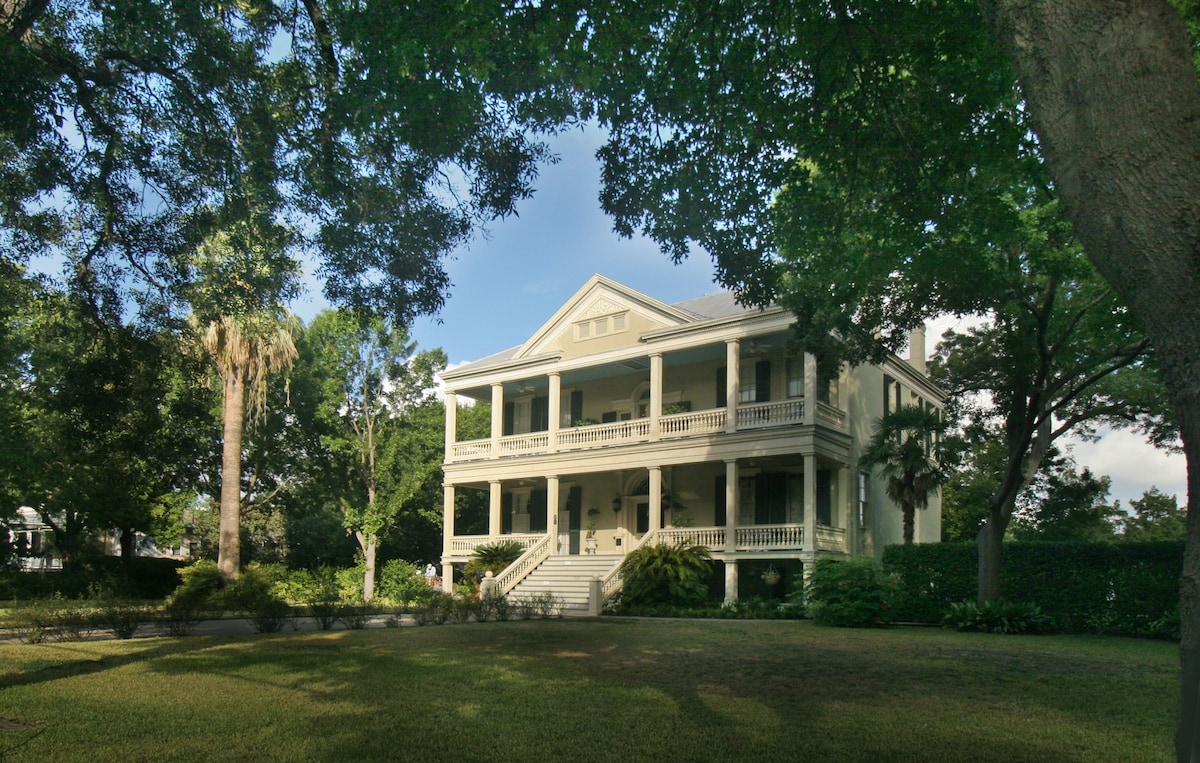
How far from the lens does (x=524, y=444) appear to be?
29750 mm

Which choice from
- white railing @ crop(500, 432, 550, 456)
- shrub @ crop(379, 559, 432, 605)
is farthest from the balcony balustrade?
shrub @ crop(379, 559, 432, 605)

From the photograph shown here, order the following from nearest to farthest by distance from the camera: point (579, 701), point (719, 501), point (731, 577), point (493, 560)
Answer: point (579, 701)
point (731, 577)
point (719, 501)
point (493, 560)

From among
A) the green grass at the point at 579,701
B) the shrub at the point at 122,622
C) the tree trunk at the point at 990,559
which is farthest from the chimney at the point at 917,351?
the shrub at the point at 122,622

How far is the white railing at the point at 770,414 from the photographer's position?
24125 millimetres

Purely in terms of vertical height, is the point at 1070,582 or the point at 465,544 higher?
the point at 1070,582

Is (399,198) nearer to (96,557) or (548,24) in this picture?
(548,24)

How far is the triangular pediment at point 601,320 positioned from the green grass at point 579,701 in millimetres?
14772

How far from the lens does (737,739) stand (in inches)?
256

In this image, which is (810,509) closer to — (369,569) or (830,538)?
(830,538)

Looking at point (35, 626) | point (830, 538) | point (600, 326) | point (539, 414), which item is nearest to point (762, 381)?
point (830, 538)

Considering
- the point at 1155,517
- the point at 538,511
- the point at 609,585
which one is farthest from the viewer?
the point at 1155,517

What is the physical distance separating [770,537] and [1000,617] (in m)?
7.80

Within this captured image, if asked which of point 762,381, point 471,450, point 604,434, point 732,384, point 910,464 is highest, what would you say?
point 762,381

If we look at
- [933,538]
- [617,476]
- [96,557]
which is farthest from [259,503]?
[933,538]
